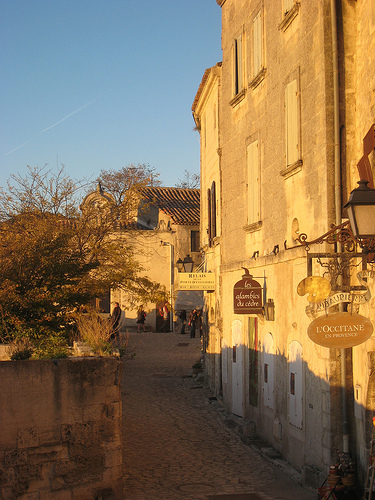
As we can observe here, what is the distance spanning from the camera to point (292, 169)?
402 inches

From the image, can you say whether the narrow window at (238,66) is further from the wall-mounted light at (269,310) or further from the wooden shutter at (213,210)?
the wall-mounted light at (269,310)

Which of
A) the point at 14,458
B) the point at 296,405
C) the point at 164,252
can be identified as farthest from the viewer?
the point at 164,252

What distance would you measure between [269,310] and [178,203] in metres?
29.2

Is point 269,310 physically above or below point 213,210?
below

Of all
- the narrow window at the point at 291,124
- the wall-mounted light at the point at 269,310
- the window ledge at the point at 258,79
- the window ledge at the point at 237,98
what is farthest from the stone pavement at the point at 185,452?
the window ledge at the point at 237,98

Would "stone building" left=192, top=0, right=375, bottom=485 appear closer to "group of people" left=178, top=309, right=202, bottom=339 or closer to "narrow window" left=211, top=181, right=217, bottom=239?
"narrow window" left=211, top=181, right=217, bottom=239

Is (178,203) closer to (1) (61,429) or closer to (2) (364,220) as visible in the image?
(1) (61,429)

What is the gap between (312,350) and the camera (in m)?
9.29

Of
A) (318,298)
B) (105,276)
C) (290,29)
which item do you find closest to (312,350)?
(318,298)

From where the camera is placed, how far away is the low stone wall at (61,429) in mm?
7156

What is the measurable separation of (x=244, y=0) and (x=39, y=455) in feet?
35.5

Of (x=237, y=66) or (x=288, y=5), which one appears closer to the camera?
(x=288, y=5)

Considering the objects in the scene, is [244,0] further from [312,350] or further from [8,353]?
[8,353]

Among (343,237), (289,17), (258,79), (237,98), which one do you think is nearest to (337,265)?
(343,237)
